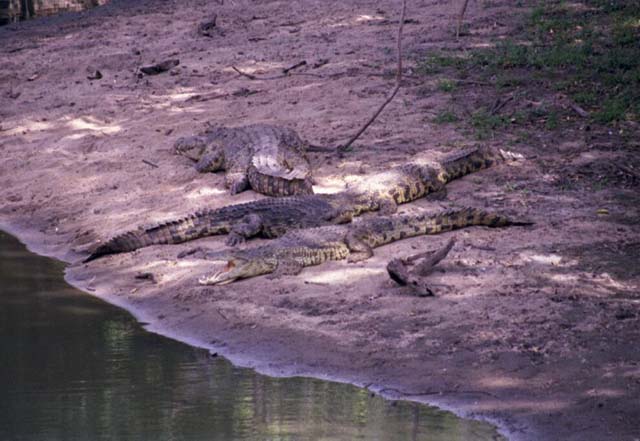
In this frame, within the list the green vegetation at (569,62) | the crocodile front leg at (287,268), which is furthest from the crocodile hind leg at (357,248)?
the green vegetation at (569,62)

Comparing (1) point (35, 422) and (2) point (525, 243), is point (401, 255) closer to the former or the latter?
(2) point (525, 243)

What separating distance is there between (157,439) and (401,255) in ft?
9.67

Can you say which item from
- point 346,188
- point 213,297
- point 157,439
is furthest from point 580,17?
point 157,439

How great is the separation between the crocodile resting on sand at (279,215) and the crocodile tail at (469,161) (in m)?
0.23

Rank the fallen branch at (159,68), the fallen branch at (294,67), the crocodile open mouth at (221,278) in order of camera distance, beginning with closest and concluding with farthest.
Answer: the crocodile open mouth at (221,278) < the fallen branch at (294,67) < the fallen branch at (159,68)

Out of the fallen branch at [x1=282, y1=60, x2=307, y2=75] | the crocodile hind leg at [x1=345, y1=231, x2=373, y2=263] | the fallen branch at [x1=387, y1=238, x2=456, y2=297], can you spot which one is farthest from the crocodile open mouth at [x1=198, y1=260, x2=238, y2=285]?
the fallen branch at [x1=282, y1=60, x2=307, y2=75]

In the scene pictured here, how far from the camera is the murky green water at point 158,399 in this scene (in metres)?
5.26

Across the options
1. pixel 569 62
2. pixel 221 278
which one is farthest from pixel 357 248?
pixel 569 62

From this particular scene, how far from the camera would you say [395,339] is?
6.25 meters

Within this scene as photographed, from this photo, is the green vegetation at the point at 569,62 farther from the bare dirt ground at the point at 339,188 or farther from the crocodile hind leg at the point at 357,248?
the crocodile hind leg at the point at 357,248

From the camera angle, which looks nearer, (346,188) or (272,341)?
(272,341)

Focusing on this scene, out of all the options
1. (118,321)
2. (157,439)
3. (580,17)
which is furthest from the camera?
(580,17)

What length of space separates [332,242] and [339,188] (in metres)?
1.83

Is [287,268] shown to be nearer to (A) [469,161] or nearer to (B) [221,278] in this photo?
(B) [221,278]
